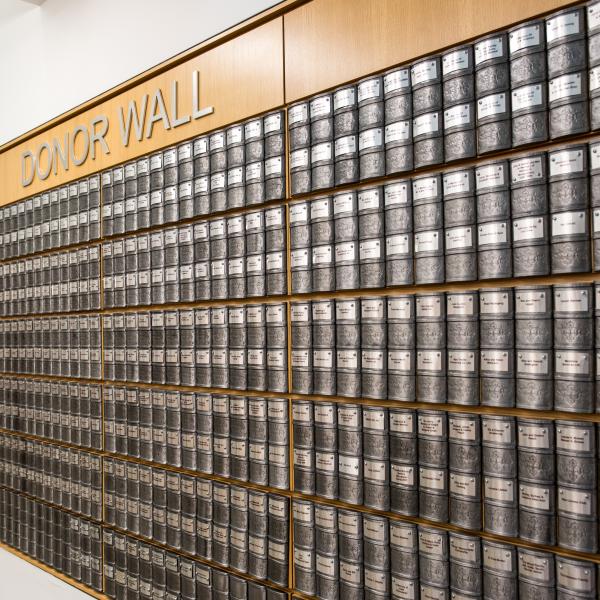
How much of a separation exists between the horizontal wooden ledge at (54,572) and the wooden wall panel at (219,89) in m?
1.81

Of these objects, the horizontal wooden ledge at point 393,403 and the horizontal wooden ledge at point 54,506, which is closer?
the horizontal wooden ledge at point 393,403

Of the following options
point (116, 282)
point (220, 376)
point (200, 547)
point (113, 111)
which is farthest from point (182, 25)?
point (200, 547)

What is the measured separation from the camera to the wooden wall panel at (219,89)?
6.83ft

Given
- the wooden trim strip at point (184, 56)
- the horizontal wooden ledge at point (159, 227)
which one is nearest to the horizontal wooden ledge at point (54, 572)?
the horizontal wooden ledge at point (159, 227)

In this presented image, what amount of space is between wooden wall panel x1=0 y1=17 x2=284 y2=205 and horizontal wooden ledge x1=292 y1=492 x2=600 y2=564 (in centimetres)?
125

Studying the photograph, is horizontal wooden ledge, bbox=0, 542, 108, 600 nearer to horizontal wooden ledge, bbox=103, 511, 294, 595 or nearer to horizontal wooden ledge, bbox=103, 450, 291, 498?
horizontal wooden ledge, bbox=103, 511, 294, 595

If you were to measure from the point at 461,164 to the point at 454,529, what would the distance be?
3.03 feet

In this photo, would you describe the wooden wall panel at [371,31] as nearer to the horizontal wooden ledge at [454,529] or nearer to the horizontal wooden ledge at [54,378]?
the horizontal wooden ledge at [454,529]

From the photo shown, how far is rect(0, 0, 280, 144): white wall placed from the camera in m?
2.35

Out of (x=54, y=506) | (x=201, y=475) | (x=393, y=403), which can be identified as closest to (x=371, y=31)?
(x=393, y=403)

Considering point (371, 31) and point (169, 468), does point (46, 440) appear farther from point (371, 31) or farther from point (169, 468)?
point (371, 31)

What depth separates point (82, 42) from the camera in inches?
113

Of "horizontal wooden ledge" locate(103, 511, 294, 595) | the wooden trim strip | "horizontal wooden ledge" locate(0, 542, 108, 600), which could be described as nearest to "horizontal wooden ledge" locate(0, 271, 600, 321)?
"horizontal wooden ledge" locate(103, 511, 294, 595)

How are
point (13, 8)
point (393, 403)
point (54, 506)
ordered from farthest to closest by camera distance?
1. point (13, 8)
2. point (54, 506)
3. point (393, 403)
